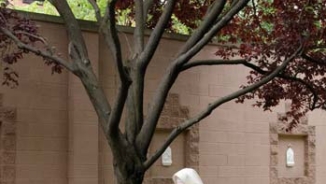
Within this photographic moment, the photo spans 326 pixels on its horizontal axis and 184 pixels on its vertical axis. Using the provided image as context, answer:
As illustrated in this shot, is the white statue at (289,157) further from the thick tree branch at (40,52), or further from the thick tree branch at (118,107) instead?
the thick tree branch at (118,107)

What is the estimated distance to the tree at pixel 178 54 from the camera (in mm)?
6379

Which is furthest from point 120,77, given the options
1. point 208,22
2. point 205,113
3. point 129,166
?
point 208,22

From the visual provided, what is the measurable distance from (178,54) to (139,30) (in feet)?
1.62

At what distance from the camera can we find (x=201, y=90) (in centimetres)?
976

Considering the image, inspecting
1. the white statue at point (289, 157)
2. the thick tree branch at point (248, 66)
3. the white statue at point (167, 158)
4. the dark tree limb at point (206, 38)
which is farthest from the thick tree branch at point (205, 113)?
the white statue at point (289, 157)

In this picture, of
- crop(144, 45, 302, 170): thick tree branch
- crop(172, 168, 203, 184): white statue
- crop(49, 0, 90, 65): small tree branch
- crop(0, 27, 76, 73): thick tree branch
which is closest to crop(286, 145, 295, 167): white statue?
crop(144, 45, 302, 170): thick tree branch

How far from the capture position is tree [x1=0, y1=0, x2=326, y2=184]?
6379 millimetres

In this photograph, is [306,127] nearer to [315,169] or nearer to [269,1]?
[315,169]

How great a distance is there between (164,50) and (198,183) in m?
4.55

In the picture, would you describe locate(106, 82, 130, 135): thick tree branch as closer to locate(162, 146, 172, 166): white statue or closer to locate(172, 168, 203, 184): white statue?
locate(172, 168, 203, 184): white statue

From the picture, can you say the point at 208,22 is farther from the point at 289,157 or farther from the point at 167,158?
the point at 289,157

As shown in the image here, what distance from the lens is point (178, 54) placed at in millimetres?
6934

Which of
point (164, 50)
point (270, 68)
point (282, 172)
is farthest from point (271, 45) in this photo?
point (282, 172)

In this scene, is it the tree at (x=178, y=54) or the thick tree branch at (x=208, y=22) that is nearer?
the tree at (x=178, y=54)
